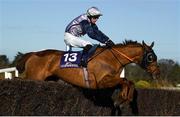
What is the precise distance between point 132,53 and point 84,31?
1.02 m

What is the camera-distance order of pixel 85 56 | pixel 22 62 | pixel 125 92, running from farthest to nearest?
pixel 22 62
pixel 85 56
pixel 125 92

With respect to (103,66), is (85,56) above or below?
above

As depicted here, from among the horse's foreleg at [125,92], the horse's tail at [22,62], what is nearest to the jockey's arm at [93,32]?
the horse's foreleg at [125,92]

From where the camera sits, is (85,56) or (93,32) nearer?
(93,32)

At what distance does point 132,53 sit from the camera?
8820 mm

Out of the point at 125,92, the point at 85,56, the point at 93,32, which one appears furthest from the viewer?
the point at 85,56

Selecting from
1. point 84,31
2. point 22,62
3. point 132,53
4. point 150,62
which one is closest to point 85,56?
point 84,31

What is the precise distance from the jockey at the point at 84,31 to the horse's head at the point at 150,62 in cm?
67

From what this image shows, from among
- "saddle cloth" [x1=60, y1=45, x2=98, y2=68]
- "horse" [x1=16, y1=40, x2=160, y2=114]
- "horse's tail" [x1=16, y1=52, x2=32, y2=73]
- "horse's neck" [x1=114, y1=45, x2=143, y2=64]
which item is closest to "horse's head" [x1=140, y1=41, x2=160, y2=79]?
"horse" [x1=16, y1=40, x2=160, y2=114]

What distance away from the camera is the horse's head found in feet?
28.6

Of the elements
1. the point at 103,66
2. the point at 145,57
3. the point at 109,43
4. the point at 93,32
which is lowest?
the point at 103,66

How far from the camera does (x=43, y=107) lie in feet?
27.9

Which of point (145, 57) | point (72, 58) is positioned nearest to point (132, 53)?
point (145, 57)

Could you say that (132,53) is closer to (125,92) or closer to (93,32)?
(93,32)
